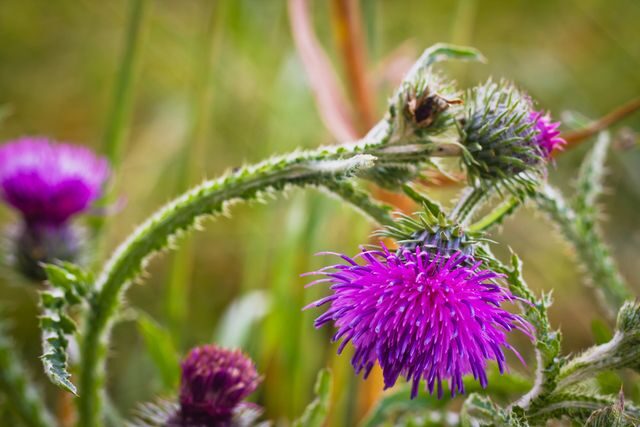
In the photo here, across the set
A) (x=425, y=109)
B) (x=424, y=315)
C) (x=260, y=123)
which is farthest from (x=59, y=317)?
(x=260, y=123)

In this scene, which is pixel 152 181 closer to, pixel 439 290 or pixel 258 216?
pixel 258 216

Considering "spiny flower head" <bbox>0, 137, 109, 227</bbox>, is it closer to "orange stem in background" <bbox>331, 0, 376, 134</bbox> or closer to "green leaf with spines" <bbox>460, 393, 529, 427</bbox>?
"orange stem in background" <bbox>331, 0, 376, 134</bbox>

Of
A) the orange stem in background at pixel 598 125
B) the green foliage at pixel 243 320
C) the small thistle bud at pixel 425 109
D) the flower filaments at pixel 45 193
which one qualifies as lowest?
the green foliage at pixel 243 320

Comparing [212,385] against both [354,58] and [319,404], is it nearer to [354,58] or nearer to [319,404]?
[319,404]

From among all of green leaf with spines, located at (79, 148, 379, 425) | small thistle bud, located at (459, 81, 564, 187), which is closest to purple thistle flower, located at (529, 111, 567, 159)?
Result: small thistle bud, located at (459, 81, 564, 187)

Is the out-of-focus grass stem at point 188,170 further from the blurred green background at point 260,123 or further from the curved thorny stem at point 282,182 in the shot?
the curved thorny stem at point 282,182

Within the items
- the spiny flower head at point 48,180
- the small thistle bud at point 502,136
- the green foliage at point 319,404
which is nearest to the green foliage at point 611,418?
the small thistle bud at point 502,136
